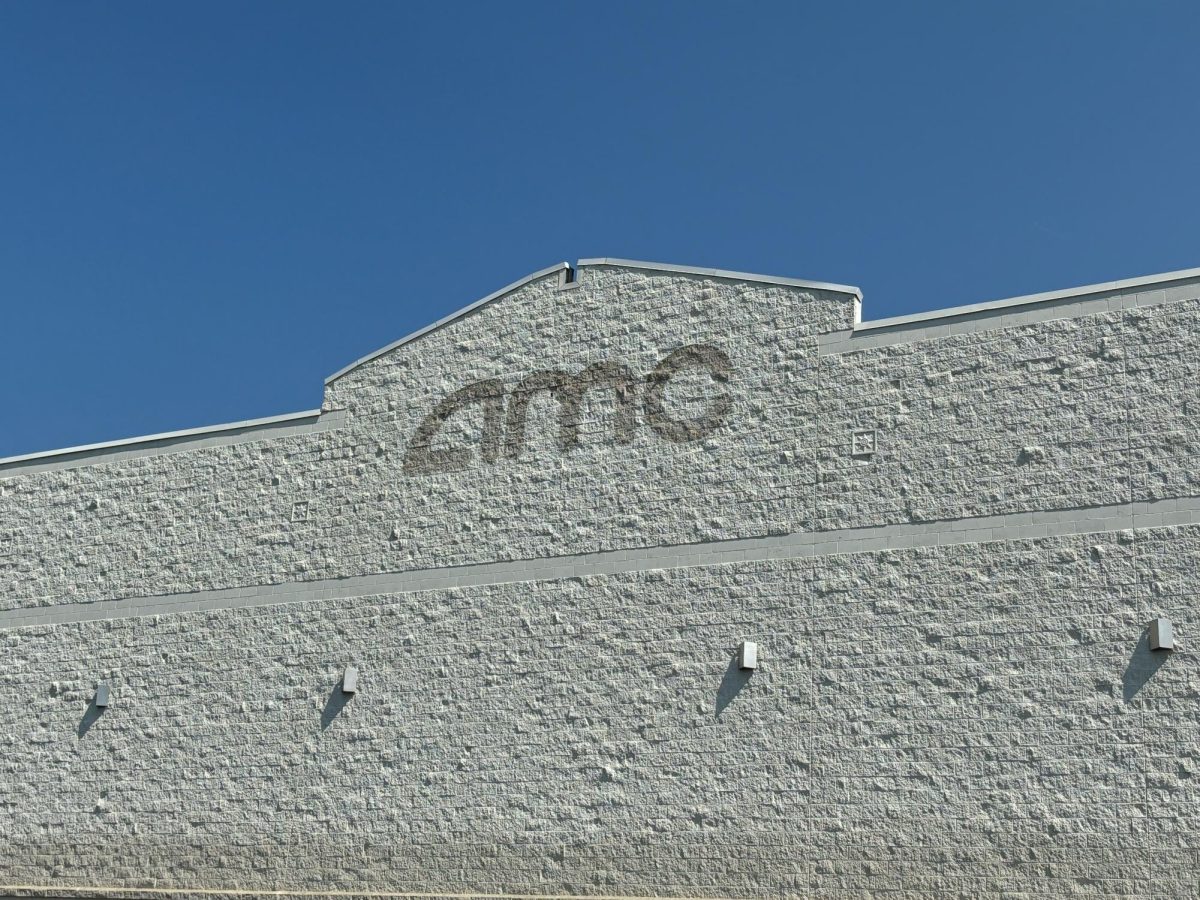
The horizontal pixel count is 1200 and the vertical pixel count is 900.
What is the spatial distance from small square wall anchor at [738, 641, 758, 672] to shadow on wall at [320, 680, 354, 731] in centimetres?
558

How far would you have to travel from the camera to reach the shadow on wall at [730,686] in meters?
17.5

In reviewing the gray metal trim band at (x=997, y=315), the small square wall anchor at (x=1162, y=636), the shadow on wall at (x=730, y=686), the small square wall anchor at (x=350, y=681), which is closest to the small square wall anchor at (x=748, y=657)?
the shadow on wall at (x=730, y=686)

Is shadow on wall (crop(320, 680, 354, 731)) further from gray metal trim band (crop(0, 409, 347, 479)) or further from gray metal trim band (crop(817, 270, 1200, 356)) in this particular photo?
gray metal trim band (crop(817, 270, 1200, 356))

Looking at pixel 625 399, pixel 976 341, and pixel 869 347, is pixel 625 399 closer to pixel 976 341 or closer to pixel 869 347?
pixel 869 347

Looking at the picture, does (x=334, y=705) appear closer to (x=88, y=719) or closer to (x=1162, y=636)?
(x=88, y=719)

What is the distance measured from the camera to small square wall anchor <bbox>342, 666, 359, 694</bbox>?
19844mm

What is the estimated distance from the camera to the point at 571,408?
19.9 meters

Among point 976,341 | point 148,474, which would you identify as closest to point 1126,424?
point 976,341

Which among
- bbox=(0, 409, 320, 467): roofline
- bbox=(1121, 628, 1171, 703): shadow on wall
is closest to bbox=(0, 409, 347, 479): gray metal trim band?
bbox=(0, 409, 320, 467): roofline

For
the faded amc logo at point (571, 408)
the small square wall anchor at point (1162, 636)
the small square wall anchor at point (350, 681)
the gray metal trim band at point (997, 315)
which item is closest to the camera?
the small square wall anchor at point (1162, 636)

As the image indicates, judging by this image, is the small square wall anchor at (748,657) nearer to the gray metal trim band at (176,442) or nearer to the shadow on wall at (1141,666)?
the shadow on wall at (1141,666)

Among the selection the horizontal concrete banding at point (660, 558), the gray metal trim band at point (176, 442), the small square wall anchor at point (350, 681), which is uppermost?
the gray metal trim band at point (176, 442)

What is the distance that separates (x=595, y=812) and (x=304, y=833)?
13.9 ft

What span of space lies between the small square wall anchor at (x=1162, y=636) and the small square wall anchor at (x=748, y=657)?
4.39m
